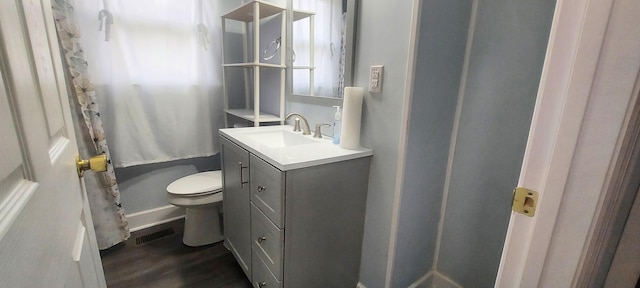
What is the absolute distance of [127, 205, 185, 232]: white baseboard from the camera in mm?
2018

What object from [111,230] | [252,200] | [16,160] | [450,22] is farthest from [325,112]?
[111,230]

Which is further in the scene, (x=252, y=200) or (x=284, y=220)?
(x=252, y=200)

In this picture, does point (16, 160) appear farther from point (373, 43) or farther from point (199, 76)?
point (199, 76)

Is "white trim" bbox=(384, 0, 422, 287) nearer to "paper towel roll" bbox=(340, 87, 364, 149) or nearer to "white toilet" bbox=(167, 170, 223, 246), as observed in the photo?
"paper towel roll" bbox=(340, 87, 364, 149)

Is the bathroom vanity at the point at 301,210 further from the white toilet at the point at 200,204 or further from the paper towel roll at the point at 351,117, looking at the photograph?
the white toilet at the point at 200,204

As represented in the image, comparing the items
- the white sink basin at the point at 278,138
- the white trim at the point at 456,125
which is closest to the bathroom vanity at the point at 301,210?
the white sink basin at the point at 278,138

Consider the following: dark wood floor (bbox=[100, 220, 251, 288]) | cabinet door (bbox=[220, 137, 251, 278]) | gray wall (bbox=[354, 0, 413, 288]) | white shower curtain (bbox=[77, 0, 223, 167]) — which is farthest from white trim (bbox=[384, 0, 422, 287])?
white shower curtain (bbox=[77, 0, 223, 167])

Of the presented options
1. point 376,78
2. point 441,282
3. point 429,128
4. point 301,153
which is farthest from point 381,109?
point 441,282

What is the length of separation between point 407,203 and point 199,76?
1.70m

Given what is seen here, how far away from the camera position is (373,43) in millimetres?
1179

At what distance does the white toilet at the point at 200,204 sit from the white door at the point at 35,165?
3.98ft

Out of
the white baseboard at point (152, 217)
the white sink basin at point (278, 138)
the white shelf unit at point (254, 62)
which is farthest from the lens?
the white baseboard at point (152, 217)

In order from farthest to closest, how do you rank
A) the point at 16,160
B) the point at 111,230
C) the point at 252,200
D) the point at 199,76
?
the point at 199,76 → the point at 111,230 → the point at 252,200 → the point at 16,160

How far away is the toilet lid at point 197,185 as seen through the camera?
175cm
